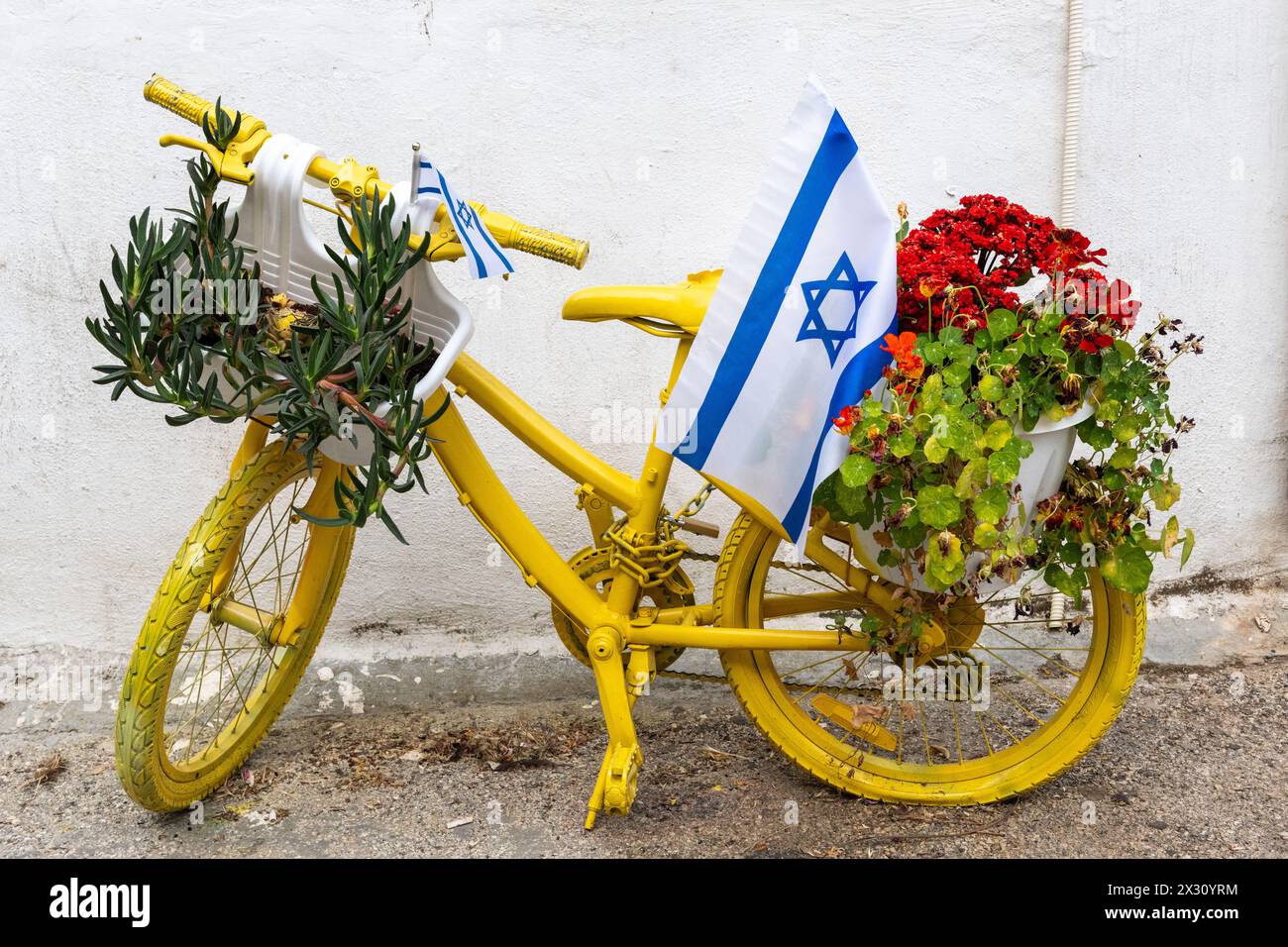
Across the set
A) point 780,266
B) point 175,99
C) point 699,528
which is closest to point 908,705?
point 699,528

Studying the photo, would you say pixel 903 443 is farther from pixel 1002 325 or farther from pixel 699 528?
pixel 699 528

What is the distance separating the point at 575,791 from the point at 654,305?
Result: 45.7 inches

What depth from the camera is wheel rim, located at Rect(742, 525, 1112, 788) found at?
2.65 meters

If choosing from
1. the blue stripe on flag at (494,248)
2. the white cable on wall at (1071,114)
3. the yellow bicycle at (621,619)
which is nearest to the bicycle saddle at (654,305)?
the yellow bicycle at (621,619)

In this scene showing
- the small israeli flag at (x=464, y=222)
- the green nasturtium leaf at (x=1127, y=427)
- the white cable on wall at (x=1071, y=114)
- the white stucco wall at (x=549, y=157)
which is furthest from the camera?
the white cable on wall at (x=1071, y=114)

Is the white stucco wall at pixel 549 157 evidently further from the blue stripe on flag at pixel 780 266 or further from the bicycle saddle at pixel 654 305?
the blue stripe on flag at pixel 780 266

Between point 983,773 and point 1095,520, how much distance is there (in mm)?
732

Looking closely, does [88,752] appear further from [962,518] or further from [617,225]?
[962,518]

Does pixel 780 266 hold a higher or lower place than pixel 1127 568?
higher

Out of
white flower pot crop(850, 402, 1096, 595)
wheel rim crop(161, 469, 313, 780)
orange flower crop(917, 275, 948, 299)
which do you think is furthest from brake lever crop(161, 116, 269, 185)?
white flower pot crop(850, 402, 1096, 595)

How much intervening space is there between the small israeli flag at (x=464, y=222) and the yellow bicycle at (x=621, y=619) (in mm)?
72

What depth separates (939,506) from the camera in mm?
2160

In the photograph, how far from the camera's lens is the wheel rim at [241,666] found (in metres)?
2.71

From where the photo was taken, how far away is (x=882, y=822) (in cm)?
266
